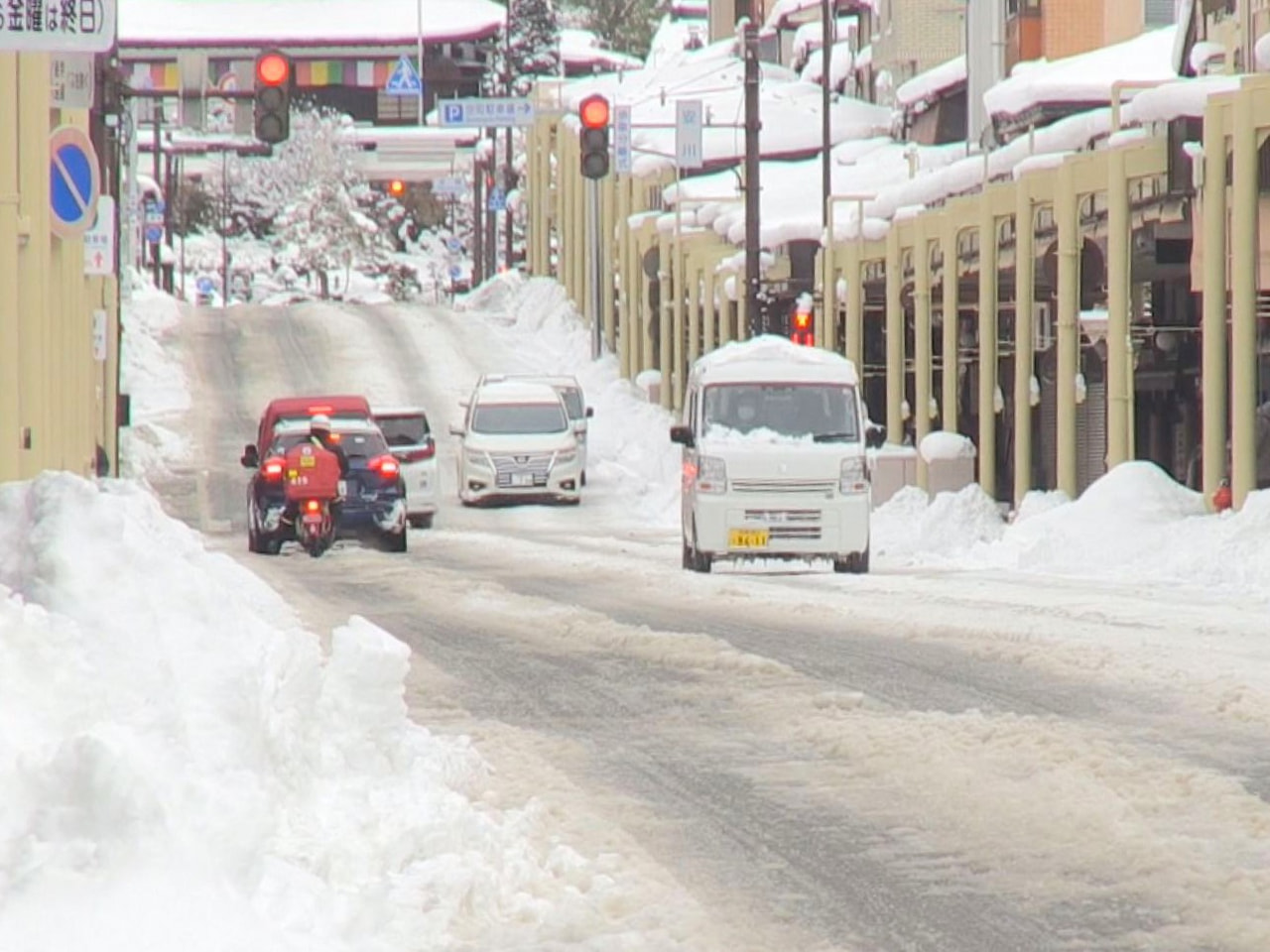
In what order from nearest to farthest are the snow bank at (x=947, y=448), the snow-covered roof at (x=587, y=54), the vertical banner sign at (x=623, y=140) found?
1. the snow bank at (x=947, y=448)
2. the vertical banner sign at (x=623, y=140)
3. the snow-covered roof at (x=587, y=54)

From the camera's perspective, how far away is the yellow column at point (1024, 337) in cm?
3120

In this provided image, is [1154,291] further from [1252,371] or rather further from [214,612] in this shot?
[214,612]

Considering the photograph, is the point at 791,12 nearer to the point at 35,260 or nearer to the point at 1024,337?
the point at 1024,337

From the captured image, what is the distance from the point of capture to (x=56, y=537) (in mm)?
9312

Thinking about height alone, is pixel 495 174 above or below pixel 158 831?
above

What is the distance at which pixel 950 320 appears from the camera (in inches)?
1371

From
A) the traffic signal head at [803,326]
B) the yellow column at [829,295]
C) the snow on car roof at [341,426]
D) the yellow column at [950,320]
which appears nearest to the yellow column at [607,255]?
the yellow column at [829,295]

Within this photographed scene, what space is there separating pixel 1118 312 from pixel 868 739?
58.6 ft

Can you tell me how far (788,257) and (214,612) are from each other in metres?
50.1

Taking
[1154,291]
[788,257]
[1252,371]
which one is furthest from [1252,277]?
[788,257]

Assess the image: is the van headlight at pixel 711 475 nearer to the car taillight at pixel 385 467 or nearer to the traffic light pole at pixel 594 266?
the car taillight at pixel 385 467

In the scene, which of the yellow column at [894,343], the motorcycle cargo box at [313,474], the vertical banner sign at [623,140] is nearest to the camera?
the motorcycle cargo box at [313,474]

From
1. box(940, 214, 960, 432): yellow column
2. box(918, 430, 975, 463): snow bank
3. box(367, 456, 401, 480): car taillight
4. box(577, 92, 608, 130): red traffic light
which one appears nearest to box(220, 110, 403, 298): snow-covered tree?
box(940, 214, 960, 432): yellow column

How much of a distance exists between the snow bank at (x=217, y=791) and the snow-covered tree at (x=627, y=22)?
508 feet
